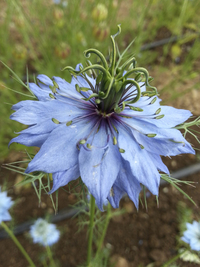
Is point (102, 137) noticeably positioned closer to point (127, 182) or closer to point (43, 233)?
point (127, 182)

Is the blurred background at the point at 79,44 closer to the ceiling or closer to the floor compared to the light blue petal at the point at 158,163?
closer to the ceiling

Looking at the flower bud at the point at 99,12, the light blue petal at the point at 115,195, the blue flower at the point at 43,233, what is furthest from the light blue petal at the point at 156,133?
the flower bud at the point at 99,12

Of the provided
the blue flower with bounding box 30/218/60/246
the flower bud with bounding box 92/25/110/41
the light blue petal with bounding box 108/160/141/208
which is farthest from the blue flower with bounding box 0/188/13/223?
the flower bud with bounding box 92/25/110/41

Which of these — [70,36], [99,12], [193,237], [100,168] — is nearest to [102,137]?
[100,168]

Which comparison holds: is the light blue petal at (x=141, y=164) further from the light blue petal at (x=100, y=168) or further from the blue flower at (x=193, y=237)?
the blue flower at (x=193, y=237)

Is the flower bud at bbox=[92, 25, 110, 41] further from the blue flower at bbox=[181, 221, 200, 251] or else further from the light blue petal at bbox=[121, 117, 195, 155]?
the blue flower at bbox=[181, 221, 200, 251]

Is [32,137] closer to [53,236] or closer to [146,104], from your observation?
[146,104]
